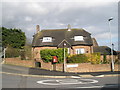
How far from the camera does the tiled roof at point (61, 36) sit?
33.3 metres

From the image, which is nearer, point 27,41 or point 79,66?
point 79,66

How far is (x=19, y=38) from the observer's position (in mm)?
38938

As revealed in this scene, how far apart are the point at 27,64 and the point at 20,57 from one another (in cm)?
259

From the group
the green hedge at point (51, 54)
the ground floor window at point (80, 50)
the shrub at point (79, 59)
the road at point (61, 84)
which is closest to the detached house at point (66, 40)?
the ground floor window at point (80, 50)

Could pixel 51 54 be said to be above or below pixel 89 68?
above

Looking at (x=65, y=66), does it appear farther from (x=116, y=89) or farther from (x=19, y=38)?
(x=19, y=38)

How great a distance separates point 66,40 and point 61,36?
2551 millimetres

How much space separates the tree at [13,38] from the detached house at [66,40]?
497 cm

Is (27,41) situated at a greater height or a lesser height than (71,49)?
greater

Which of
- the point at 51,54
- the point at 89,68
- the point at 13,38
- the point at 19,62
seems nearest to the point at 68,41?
the point at 51,54

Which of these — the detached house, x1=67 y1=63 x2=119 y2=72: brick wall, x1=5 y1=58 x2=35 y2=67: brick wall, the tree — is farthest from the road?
the tree

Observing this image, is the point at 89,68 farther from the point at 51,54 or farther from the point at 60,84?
the point at 60,84

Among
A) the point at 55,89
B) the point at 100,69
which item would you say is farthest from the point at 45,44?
the point at 55,89

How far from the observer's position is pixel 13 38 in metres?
37.4
